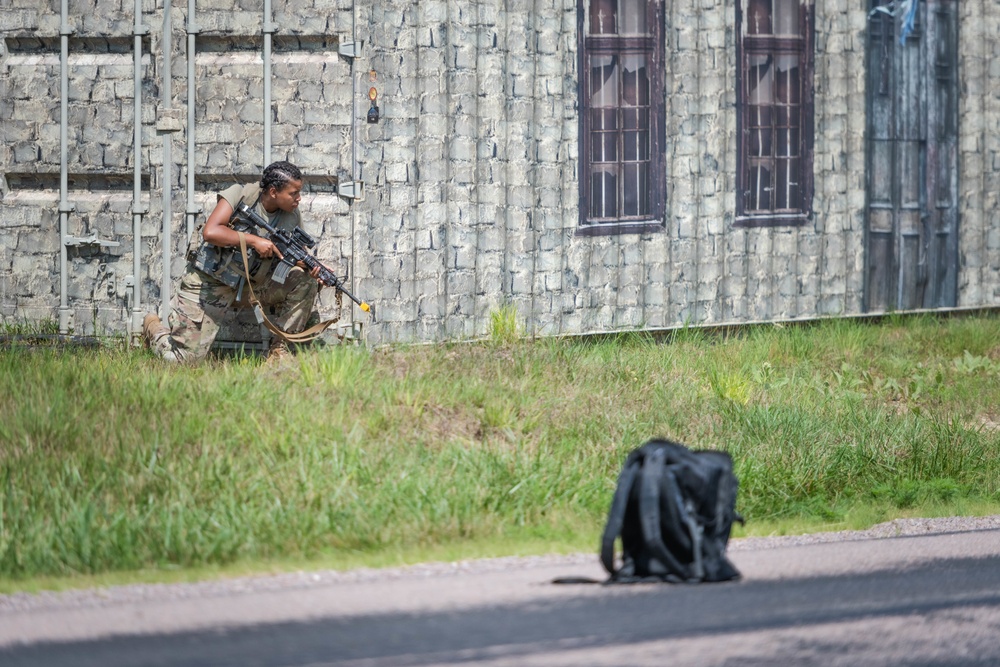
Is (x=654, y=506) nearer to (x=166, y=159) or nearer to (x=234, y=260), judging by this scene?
(x=234, y=260)

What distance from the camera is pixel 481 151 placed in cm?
1135

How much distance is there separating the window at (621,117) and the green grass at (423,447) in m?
1.12

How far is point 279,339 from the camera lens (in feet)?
35.6

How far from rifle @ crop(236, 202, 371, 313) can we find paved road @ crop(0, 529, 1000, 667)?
3.83 meters

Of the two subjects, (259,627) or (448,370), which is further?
(448,370)

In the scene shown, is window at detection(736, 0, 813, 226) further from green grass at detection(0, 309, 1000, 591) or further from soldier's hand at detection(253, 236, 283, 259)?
soldier's hand at detection(253, 236, 283, 259)

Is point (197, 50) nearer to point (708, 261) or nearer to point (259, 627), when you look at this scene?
point (708, 261)

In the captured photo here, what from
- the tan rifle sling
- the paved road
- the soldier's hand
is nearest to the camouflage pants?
the tan rifle sling

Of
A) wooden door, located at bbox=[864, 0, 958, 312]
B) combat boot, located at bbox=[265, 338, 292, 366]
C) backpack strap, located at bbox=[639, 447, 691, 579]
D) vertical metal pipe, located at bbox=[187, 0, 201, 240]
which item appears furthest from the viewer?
wooden door, located at bbox=[864, 0, 958, 312]

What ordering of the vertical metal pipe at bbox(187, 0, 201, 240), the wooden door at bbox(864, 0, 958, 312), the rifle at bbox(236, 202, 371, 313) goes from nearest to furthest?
the rifle at bbox(236, 202, 371, 313)
the vertical metal pipe at bbox(187, 0, 201, 240)
the wooden door at bbox(864, 0, 958, 312)

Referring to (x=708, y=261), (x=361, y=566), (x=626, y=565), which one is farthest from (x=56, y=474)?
(x=708, y=261)

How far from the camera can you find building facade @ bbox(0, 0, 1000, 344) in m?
10.8

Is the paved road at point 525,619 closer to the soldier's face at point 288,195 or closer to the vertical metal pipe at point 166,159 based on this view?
the soldier's face at point 288,195

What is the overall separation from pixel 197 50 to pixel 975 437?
5976 mm
